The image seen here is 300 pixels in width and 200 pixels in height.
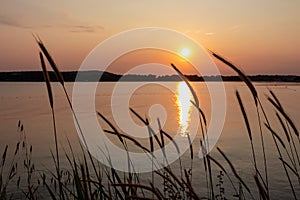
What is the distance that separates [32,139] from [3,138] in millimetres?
1625

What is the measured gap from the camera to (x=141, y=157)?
17016 mm

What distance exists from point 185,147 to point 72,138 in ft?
23.5

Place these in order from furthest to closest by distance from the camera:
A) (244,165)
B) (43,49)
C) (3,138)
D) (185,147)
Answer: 1. (3,138)
2. (185,147)
3. (244,165)
4. (43,49)

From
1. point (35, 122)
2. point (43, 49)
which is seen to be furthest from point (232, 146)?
point (43, 49)

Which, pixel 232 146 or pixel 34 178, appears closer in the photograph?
pixel 34 178

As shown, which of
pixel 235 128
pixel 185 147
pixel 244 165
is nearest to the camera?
pixel 244 165

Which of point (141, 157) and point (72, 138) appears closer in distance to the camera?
point (141, 157)

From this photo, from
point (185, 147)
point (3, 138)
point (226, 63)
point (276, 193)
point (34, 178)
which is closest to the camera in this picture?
point (226, 63)

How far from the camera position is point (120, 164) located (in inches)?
605

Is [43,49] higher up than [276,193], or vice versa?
[43,49]

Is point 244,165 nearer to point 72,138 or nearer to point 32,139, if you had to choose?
point 72,138

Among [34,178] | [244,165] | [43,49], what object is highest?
[43,49]

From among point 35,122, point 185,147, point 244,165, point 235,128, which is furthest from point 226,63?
point 35,122

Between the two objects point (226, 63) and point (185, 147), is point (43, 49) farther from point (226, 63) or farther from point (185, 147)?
point (185, 147)
